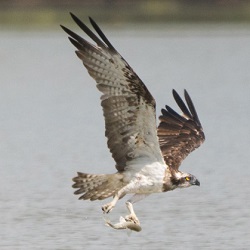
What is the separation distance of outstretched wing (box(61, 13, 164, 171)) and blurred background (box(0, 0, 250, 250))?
0.95m

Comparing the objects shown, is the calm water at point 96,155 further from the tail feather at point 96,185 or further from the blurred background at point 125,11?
the blurred background at point 125,11

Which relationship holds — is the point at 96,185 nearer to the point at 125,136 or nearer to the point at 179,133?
the point at 125,136

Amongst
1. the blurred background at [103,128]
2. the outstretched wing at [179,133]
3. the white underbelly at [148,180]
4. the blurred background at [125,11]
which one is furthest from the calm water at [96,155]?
the blurred background at [125,11]

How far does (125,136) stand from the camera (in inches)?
330

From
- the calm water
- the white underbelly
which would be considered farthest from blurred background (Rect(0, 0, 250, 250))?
the white underbelly

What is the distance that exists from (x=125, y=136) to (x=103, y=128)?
716 cm

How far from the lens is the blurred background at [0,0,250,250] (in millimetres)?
9461

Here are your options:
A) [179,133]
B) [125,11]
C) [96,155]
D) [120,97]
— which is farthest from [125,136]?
[125,11]

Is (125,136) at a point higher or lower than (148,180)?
higher

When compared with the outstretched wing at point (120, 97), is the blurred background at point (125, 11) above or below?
above

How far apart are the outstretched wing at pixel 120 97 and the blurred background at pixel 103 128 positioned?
0.95 m

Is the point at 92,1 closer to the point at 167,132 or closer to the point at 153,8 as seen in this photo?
the point at 153,8

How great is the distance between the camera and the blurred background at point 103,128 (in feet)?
31.0

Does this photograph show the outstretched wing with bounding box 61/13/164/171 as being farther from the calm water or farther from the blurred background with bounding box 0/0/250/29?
the blurred background with bounding box 0/0/250/29
